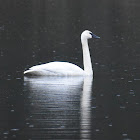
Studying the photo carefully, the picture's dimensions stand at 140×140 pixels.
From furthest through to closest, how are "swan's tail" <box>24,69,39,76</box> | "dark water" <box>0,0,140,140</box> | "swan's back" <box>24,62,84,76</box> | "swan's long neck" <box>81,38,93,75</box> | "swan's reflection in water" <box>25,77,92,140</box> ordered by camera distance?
1. "swan's long neck" <box>81,38,93,75</box>
2. "swan's back" <box>24,62,84,76</box>
3. "swan's tail" <box>24,69,39,76</box>
4. "dark water" <box>0,0,140,140</box>
5. "swan's reflection in water" <box>25,77,92,140</box>

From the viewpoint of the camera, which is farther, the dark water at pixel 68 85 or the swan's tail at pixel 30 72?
the swan's tail at pixel 30 72

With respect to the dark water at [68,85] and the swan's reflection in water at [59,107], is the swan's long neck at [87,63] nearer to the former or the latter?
the dark water at [68,85]

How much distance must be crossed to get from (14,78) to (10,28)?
14006 mm

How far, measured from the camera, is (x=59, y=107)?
14000 millimetres

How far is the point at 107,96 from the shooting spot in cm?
1542

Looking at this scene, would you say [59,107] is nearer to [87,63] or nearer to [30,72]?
[30,72]

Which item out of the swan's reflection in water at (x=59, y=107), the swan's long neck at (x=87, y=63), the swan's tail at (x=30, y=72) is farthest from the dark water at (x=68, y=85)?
the swan's long neck at (x=87, y=63)

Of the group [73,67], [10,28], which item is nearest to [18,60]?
[73,67]

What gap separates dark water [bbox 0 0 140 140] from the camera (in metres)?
12.2

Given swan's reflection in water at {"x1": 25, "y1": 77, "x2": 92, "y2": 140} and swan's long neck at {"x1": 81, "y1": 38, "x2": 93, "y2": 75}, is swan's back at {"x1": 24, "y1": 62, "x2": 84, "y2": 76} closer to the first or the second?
swan's reflection in water at {"x1": 25, "y1": 77, "x2": 92, "y2": 140}

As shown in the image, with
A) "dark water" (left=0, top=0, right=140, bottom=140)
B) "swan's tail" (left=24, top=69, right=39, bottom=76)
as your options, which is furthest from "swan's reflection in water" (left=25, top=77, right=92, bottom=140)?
"swan's tail" (left=24, top=69, right=39, bottom=76)

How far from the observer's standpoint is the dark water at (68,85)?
12.2m

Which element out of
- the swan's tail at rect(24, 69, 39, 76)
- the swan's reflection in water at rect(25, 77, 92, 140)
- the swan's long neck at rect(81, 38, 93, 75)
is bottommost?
the swan's reflection in water at rect(25, 77, 92, 140)

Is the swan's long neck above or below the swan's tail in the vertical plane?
above
